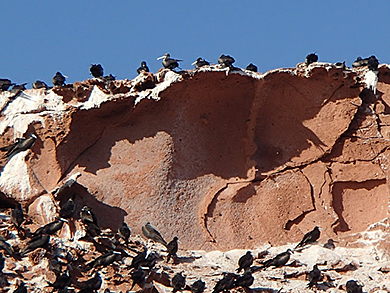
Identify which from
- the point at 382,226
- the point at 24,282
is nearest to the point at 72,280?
the point at 24,282

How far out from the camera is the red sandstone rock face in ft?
68.4

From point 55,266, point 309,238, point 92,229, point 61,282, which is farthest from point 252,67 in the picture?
point 61,282

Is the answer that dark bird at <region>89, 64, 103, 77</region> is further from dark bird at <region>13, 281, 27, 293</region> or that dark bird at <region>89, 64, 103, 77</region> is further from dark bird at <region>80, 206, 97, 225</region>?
dark bird at <region>13, 281, 27, 293</region>

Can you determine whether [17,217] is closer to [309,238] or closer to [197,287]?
[197,287]

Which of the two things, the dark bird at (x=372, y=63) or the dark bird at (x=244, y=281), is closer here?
the dark bird at (x=244, y=281)

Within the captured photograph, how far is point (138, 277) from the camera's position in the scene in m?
17.8

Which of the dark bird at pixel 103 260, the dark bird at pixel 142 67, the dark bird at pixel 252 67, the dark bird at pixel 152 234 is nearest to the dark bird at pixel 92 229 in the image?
the dark bird at pixel 103 260

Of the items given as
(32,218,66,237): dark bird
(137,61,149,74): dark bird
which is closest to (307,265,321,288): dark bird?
(32,218,66,237): dark bird

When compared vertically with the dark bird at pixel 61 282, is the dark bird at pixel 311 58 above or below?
above

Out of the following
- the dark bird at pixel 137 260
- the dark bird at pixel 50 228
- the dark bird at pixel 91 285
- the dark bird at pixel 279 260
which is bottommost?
the dark bird at pixel 91 285

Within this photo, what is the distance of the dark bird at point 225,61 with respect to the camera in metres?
20.9

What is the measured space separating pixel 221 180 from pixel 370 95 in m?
3.54

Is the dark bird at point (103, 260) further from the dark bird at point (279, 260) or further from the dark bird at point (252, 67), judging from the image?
the dark bird at point (252, 67)

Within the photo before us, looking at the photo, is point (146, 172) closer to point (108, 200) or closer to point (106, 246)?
point (108, 200)
